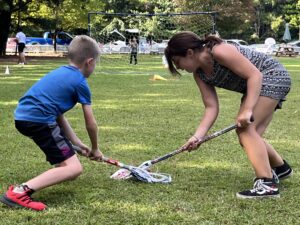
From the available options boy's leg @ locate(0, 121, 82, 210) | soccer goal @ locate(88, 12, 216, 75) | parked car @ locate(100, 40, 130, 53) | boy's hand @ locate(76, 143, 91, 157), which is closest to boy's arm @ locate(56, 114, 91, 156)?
boy's hand @ locate(76, 143, 91, 157)

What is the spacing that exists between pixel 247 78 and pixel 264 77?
280 mm

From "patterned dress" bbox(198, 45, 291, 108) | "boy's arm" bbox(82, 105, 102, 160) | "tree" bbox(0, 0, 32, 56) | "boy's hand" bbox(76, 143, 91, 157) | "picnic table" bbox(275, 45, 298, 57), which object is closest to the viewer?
"boy's arm" bbox(82, 105, 102, 160)

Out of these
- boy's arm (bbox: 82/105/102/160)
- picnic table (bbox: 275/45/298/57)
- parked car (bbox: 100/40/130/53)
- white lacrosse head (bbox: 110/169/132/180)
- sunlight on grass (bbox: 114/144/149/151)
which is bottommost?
picnic table (bbox: 275/45/298/57)

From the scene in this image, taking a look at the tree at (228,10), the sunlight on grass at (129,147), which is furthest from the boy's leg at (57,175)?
the tree at (228,10)

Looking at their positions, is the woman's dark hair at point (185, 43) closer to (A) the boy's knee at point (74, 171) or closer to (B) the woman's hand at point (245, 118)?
(B) the woman's hand at point (245, 118)

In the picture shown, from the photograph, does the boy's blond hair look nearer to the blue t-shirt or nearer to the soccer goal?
the blue t-shirt

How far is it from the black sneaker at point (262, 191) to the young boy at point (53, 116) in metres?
1.21

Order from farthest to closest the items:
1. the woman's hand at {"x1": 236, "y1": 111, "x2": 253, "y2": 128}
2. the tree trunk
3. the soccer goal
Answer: the tree trunk < the soccer goal < the woman's hand at {"x1": 236, "y1": 111, "x2": 253, "y2": 128}

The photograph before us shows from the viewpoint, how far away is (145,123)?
290 inches

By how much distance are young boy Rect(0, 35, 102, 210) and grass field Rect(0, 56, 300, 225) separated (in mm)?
181

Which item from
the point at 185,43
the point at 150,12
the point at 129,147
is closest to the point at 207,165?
the point at 129,147

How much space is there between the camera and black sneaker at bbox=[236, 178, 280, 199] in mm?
3791

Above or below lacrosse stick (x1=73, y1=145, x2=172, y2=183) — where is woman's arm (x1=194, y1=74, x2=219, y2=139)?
above

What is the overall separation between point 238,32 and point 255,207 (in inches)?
2093
